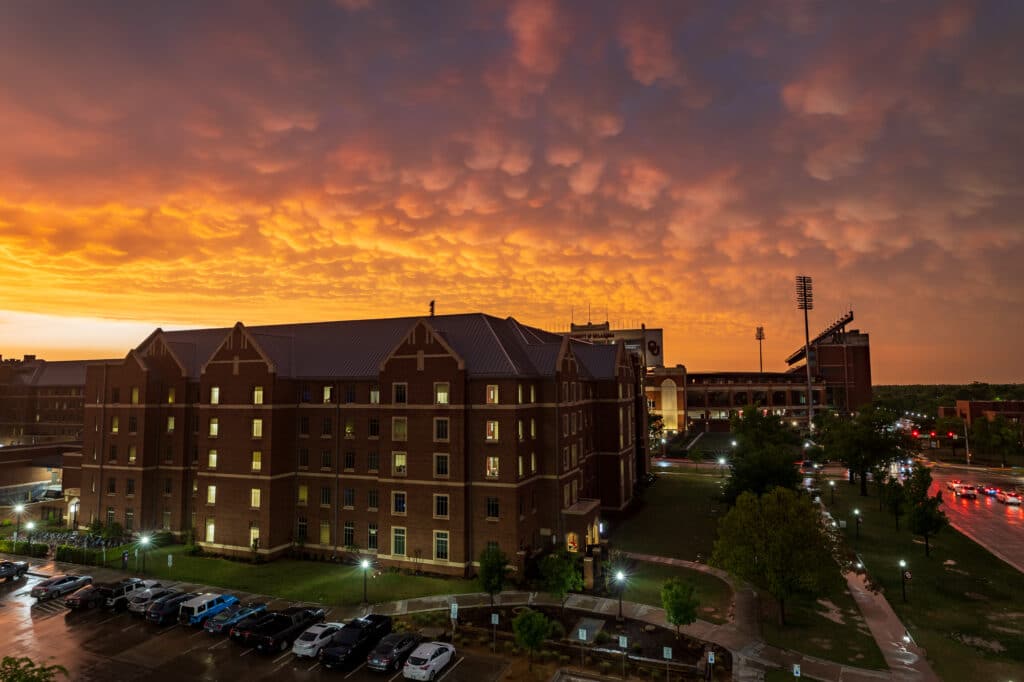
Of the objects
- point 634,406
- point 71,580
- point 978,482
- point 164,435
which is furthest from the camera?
point 978,482

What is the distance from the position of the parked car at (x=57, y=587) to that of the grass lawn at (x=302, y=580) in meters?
4.90

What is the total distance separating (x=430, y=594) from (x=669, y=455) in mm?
96067

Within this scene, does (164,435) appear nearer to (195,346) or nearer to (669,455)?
(195,346)

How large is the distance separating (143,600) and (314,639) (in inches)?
630

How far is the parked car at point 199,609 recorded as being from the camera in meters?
38.2

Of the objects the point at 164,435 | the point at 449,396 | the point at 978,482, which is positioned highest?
the point at 449,396

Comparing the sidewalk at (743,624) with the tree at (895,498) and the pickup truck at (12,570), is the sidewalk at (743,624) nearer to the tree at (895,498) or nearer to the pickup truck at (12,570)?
the pickup truck at (12,570)

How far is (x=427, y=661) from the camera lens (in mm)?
30562

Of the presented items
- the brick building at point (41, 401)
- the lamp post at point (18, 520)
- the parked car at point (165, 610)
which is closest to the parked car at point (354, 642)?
the parked car at point (165, 610)

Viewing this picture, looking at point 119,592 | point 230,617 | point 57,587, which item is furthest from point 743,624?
point 57,587

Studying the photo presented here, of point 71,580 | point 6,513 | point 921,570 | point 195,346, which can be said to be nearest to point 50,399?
point 6,513

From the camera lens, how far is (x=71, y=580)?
45.2 m

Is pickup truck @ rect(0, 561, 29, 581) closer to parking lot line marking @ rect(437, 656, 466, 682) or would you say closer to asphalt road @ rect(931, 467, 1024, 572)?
parking lot line marking @ rect(437, 656, 466, 682)

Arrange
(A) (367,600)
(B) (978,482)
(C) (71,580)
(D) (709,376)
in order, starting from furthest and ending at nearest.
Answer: (D) (709,376) → (B) (978,482) → (C) (71,580) → (A) (367,600)
